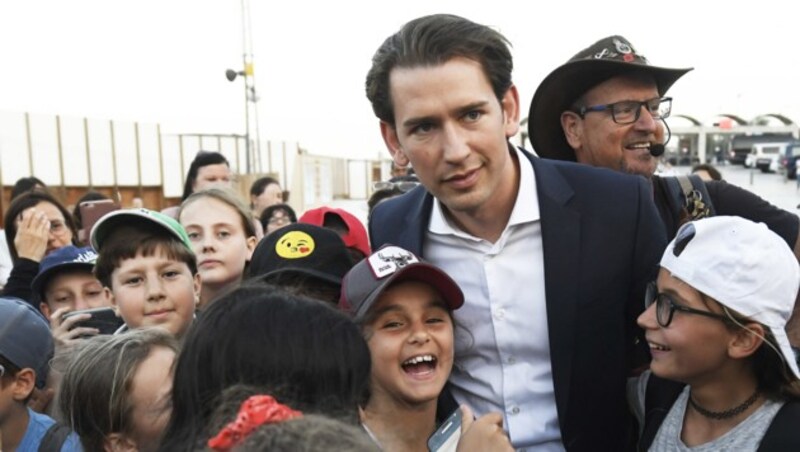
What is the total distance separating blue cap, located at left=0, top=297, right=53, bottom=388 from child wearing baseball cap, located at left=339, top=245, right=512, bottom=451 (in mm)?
1384

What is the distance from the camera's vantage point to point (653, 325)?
6.53ft

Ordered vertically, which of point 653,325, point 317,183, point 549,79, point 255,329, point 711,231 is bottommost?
point 317,183

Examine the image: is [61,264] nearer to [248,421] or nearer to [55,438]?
[55,438]

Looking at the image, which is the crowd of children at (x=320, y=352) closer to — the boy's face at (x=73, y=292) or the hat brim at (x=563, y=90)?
the boy's face at (x=73, y=292)

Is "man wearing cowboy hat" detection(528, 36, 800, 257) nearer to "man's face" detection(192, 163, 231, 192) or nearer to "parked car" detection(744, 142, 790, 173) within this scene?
"man's face" detection(192, 163, 231, 192)

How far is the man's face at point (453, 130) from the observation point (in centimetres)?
195

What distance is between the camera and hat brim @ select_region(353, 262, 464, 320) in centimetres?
196

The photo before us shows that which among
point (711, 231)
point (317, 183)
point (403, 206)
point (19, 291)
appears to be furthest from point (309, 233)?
point (317, 183)

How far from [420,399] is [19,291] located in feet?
8.91

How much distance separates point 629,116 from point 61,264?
274 cm

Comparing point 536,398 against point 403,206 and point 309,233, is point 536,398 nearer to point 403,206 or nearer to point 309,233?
point 403,206

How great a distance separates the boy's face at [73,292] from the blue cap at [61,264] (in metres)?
0.02

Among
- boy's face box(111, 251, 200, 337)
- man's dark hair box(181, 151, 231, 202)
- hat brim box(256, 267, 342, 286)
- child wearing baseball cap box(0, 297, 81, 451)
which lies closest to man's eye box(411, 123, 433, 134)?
hat brim box(256, 267, 342, 286)

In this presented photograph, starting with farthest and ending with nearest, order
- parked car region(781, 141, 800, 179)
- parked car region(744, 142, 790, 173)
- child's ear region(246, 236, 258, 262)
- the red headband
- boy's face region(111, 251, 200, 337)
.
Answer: parked car region(744, 142, 790, 173), parked car region(781, 141, 800, 179), child's ear region(246, 236, 258, 262), boy's face region(111, 251, 200, 337), the red headband
